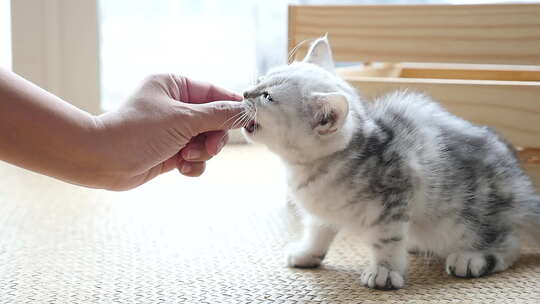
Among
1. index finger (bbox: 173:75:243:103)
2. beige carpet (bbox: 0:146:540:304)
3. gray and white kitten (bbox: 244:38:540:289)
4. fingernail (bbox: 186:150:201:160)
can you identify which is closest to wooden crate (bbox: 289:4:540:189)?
gray and white kitten (bbox: 244:38:540:289)

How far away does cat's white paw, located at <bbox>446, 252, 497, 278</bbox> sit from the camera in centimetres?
143

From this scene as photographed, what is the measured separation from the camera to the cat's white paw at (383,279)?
4.47 feet

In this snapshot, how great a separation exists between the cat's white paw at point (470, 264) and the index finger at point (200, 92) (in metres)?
0.54

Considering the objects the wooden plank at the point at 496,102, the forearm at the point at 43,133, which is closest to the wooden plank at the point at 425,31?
the wooden plank at the point at 496,102

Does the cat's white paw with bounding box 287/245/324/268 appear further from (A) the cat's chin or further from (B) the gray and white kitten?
(A) the cat's chin

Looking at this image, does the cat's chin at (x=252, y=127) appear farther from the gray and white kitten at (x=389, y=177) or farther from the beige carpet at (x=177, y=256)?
the beige carpet at (x=177, y=256)

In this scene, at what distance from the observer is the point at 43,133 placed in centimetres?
116

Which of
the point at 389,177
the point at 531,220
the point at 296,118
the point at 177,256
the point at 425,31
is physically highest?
the point at 425,31

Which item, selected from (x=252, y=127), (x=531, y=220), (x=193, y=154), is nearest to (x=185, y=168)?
(x=193, y=154)

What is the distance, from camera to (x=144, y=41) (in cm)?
290

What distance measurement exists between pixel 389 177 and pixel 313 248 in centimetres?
23

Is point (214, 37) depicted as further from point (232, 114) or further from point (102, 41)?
point (232, 114)

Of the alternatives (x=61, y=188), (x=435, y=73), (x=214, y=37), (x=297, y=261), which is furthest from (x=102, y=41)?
(x=297, y=261)

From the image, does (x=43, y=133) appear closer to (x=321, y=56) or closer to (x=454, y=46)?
(x=321, y=56)
